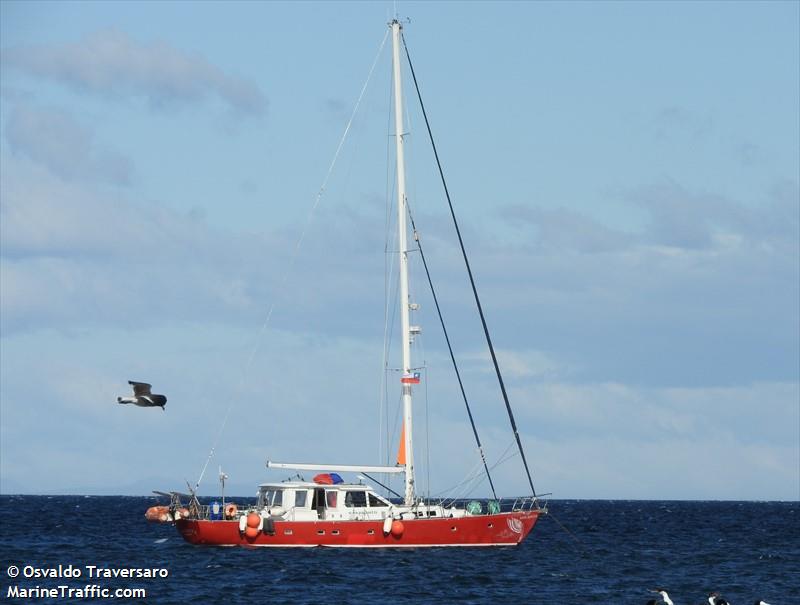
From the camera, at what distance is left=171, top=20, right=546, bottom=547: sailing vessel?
51.3 m

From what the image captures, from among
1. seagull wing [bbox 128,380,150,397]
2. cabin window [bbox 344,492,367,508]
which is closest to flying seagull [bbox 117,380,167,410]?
seagull wing [bbox 128,380,150,397]

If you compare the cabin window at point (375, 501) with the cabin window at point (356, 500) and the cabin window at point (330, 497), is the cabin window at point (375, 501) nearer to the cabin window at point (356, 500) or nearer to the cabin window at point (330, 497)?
the cabin window at point (356, 500)

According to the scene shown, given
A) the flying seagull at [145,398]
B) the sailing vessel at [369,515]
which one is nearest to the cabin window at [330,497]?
the sailing vessel at [369,515]

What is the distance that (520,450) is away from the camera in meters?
53.8

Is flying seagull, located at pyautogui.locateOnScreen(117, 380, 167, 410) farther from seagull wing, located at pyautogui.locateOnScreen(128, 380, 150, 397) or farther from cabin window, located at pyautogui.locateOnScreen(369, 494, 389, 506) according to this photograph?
cabin window, located at pyautogui.locateOnScreen(369, 494, 389, 506)

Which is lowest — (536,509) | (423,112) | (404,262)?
(536,509)

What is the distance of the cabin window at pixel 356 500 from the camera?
51.6 metres

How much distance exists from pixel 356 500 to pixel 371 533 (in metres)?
1.37

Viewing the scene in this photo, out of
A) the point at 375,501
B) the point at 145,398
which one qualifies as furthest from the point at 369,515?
the point at 145,398

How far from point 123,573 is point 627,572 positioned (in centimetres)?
1886

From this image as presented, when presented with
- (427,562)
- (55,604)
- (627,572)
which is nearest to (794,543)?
(627,572)

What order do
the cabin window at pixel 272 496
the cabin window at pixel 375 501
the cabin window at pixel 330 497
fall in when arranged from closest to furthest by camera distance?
the cabin window at pixel 330 497, the cabin window at pixel 375 501, the cabin window at pixel 272 496

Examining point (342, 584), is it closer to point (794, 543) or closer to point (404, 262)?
point (404, 262)

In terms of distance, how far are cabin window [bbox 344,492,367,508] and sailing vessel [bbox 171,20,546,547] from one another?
0.12 ft
